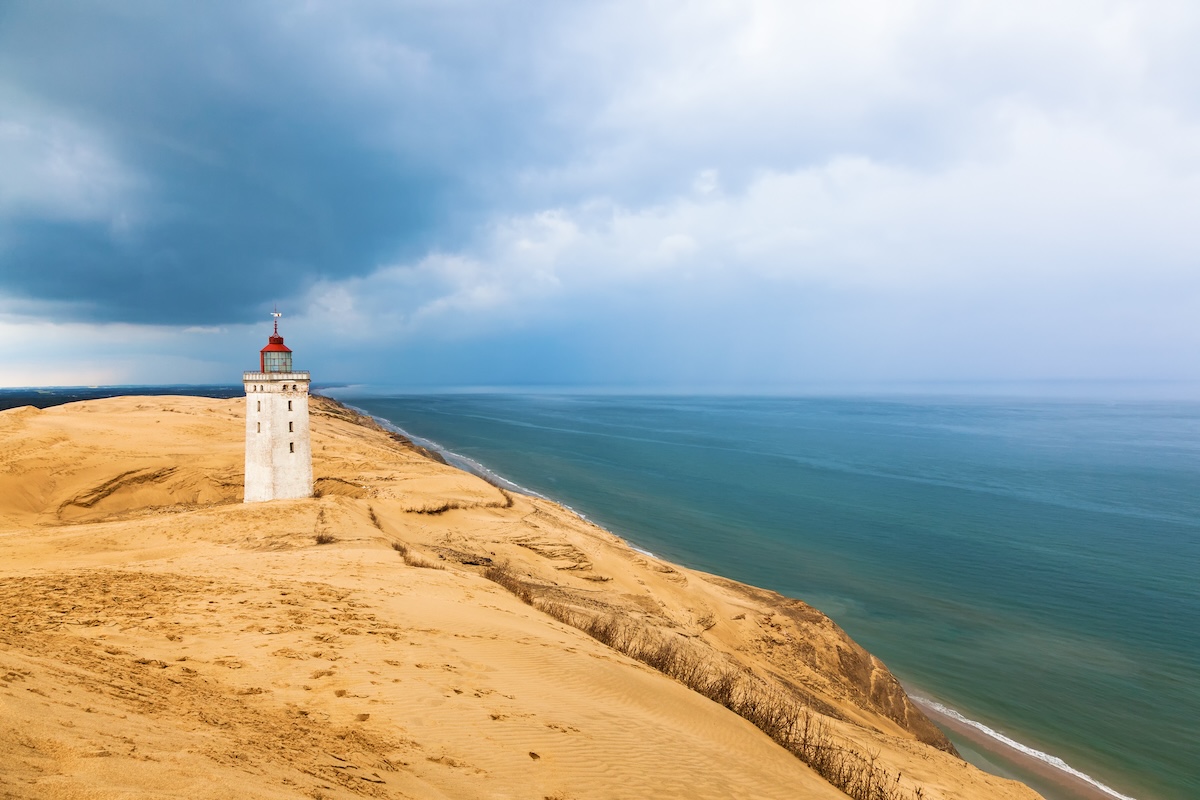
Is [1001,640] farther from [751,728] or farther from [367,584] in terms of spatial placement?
[367,584]

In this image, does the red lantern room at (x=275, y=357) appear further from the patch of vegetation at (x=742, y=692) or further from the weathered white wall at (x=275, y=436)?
the patch of vegetation at (x=742, y=692)

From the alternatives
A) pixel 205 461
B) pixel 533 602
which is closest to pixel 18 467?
pixel 205 461

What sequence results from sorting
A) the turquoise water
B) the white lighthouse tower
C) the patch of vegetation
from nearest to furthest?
the patch of vegetation < the turquoise water < the white lighthouse tower

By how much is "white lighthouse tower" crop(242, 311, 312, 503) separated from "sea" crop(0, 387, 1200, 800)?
1943 cm

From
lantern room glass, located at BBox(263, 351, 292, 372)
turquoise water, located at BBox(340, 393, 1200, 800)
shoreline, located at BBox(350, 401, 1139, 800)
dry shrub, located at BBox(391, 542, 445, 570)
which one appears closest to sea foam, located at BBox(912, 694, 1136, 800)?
shoreline, located at BBox(350, 401, 1139, 800)

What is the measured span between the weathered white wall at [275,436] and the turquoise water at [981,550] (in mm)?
19700

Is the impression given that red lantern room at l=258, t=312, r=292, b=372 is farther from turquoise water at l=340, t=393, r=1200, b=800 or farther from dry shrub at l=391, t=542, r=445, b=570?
turquoise water at l=340, t=393, r=1200, b=800

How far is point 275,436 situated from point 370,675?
17.3 meters

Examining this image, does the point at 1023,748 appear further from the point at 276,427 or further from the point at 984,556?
the point at 276,427

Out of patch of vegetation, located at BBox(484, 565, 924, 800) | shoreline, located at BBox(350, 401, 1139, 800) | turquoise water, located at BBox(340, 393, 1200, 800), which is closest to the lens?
patch of vegetation, located at BBox(484, 565, 924, 800)

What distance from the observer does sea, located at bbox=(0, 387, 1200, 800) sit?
18.8m

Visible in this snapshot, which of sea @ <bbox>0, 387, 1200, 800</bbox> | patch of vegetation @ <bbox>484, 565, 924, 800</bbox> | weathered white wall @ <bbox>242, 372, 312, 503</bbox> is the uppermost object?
weathered white wall @ <bbox>242, 372, 312, 503</bbox>

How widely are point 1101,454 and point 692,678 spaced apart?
269 ft

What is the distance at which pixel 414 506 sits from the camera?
23312mm
